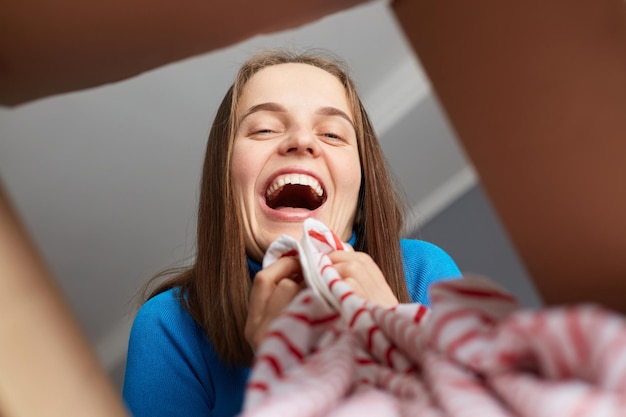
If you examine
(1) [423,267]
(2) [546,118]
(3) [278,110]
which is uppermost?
(3) [278,110]

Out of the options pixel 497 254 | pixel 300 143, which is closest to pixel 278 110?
pixel 300 143

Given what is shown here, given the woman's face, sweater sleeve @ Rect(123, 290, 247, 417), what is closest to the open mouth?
the woman's face

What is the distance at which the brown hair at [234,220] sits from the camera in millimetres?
766

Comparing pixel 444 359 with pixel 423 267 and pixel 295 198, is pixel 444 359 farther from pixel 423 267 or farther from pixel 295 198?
pixel 423 267

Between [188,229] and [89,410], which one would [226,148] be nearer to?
[188,229]

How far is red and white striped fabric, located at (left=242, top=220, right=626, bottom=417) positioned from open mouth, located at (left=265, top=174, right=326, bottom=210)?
1.01 feet

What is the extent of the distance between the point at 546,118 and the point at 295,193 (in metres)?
0.46

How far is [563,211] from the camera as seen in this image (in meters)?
0.35

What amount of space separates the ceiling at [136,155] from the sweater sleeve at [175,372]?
0.07 m

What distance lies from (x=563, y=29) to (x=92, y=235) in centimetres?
33

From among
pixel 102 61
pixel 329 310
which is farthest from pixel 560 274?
pixel 102 61

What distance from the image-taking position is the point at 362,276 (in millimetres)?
553

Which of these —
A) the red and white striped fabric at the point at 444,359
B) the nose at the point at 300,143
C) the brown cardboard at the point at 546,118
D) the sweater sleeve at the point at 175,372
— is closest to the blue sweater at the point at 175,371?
the sweater sleeve at the point at 175,372

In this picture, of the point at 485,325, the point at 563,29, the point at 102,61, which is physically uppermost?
the point at 102,61
